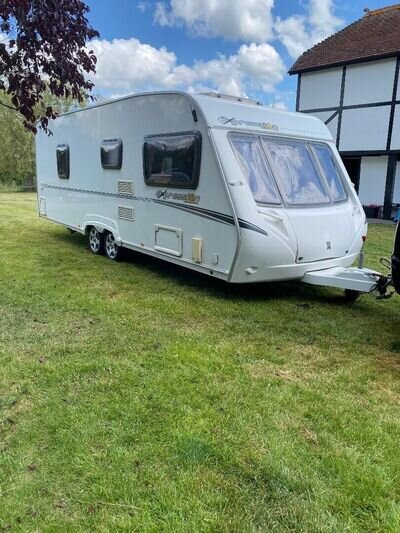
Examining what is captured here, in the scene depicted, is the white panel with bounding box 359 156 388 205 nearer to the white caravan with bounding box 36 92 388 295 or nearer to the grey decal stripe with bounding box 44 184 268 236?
the white caravan with bounding box 36 92 388 295

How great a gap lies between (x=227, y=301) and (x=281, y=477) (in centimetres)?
320

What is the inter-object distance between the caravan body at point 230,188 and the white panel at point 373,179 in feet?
35.5

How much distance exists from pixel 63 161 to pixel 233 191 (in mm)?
5122

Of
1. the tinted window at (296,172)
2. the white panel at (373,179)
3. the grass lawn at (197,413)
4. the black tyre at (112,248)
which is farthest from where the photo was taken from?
the white panel at (373,179)

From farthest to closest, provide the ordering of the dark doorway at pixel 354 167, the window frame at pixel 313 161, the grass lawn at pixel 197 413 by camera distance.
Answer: the dark doorway at pixel 354 167
the window frame at pixel 313 161
the grass lawn at pixel 197 413

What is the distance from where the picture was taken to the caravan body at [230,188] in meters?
5.05

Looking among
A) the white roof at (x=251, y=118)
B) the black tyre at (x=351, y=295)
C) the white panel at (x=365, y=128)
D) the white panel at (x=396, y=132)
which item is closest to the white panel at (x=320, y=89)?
the white panel at (x=365, y=128)

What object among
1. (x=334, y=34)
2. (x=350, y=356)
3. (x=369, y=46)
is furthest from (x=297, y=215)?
(x=334, y=34)

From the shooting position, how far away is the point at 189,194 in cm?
561

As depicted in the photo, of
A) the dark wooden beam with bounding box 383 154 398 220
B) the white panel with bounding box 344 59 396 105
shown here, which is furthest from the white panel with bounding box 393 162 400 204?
the white panel with bounding box 344 59 396 105

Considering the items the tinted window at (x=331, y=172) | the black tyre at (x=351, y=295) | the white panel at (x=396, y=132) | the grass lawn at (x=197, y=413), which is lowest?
the grass lawn at (x=197, y=413)

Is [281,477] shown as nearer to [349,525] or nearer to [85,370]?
[349,525]

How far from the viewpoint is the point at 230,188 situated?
497 centimetres

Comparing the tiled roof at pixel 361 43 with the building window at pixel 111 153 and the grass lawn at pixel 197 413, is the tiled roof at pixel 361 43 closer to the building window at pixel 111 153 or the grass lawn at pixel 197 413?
the building window at pixel 111 153
